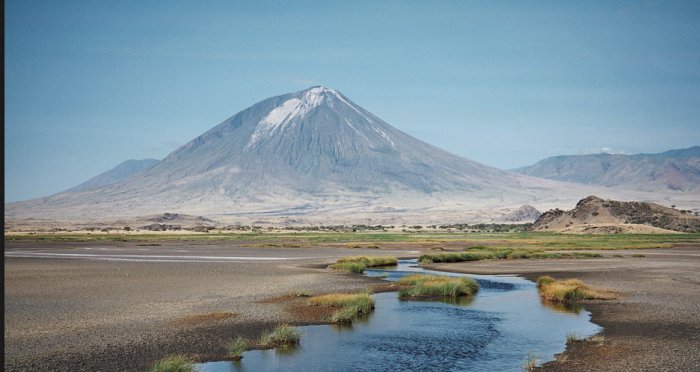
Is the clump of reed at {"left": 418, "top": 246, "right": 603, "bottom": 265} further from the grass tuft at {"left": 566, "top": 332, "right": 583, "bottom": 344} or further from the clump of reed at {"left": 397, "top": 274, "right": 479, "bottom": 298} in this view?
the grass tuft at {"left": 566, "top": 332, "right": 583, "bottom": 344}

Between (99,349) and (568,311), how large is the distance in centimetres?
1646

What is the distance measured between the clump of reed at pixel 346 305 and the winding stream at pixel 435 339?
525 millimetres

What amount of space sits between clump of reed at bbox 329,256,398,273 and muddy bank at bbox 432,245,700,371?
489 centimetres

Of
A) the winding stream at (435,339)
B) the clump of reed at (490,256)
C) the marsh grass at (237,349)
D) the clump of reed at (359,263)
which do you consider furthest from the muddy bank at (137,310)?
the clump of reed at (490,256)

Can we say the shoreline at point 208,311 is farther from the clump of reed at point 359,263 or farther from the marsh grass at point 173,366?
the clump of reed at point 359,263

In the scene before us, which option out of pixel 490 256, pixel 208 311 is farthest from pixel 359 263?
pixel 208 311

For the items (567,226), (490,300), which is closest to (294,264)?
(490,300)

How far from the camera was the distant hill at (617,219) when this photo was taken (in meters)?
105

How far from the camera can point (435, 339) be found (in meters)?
18.6

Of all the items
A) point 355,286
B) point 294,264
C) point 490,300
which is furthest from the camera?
point 294,264

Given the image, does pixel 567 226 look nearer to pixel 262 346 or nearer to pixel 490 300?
pixel 490 300

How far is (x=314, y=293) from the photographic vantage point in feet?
94.0

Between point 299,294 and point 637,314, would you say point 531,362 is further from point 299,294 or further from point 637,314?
point 299,294

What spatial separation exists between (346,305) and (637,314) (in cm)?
1015
